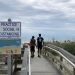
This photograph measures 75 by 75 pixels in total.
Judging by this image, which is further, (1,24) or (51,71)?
(51,71)

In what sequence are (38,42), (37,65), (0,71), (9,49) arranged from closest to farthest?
(9,49) → (0,71) → (37,65) → (38,42)

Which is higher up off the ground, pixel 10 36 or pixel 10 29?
pixel 10 29

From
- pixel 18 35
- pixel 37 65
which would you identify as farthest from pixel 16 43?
pixel 37 65

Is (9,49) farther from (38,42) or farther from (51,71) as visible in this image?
(38,42)

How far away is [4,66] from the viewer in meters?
21.7

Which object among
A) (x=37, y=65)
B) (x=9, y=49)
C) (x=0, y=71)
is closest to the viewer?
(x=9, y=49)

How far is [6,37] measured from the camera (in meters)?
20.3

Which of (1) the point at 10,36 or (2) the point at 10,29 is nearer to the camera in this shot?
(2) the point at 10,29

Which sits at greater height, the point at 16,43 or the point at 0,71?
the point at 16,43

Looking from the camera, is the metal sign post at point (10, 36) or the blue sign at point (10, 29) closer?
the metal sign post at point (10, 36)

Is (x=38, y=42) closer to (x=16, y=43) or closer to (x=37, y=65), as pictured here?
(x=37, y=65)

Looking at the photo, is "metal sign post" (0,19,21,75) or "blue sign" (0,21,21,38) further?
"blue sign" (0,21,21,38)

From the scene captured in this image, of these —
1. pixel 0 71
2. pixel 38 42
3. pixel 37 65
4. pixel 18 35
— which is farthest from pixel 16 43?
pixel 38 42

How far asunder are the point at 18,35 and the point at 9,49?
1.18 m
